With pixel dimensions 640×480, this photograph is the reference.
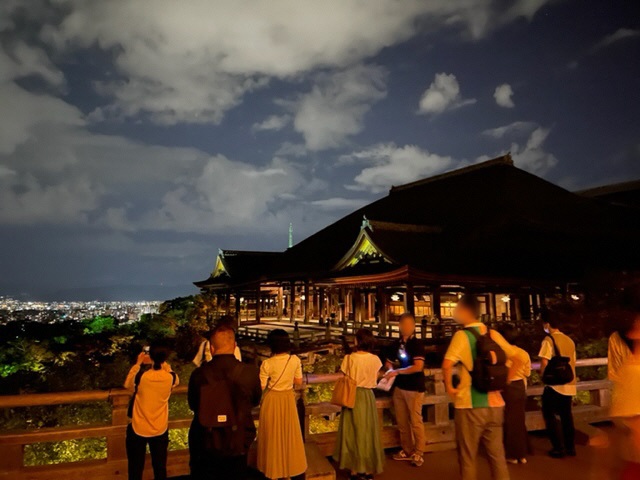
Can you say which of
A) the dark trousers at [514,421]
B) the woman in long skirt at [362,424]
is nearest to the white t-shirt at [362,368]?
the woman in long skirt at [362,424]

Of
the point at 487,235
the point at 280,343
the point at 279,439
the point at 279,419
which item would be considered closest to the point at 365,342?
the point at 280,343

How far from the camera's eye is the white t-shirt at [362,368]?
4.77 metres

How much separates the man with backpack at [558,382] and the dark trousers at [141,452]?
447cm

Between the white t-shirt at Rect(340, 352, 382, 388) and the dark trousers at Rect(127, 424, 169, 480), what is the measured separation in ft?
6.67

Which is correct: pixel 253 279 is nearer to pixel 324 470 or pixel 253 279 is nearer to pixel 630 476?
pixel 324 470

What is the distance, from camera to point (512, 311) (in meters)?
23.9

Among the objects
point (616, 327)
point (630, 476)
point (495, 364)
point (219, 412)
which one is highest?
point (616, 327)

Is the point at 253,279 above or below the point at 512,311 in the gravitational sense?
above

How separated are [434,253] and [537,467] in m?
17.0

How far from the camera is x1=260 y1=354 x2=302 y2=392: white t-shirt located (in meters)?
4.14

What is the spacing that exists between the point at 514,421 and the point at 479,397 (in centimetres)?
187

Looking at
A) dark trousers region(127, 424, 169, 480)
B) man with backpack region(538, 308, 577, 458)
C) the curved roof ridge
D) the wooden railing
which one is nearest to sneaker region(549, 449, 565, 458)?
man with backpack region(538, 308, 577, 458)

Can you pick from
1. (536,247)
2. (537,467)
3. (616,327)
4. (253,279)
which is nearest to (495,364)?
(616,327)

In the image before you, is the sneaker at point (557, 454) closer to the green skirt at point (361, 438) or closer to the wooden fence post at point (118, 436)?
the green skirt at point (361, 438)
